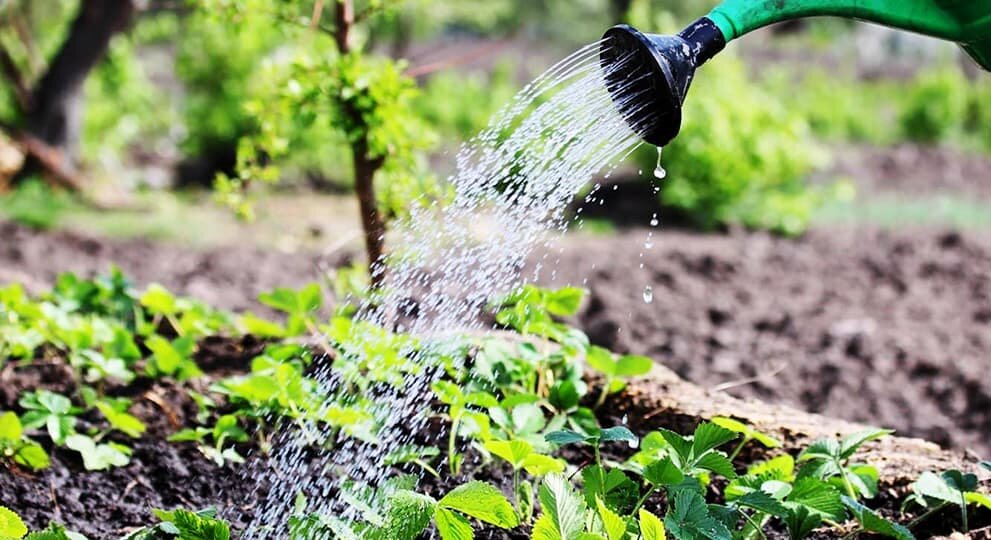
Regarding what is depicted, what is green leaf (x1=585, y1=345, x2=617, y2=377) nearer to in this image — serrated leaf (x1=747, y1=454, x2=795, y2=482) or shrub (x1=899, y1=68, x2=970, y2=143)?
serrated leaf (x1=747, y1=454, x2=795, y2=482)

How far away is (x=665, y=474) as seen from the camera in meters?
1.82

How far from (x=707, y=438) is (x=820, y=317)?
132 inches

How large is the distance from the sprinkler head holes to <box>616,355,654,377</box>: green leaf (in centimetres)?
53

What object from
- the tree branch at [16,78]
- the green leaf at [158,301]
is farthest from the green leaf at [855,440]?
the tree branch at [16,78]

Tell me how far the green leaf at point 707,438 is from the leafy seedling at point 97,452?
113 centimetres

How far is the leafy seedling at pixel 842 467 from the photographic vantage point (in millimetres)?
2043

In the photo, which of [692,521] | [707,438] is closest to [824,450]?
[707,438]

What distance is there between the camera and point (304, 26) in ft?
10.4

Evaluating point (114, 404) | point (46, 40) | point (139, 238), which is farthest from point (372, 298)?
point (46, 40)

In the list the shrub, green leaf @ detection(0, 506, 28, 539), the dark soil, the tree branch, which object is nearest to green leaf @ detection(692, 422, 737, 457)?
the dark soil

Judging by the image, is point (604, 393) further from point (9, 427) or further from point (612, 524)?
point (9, 427)

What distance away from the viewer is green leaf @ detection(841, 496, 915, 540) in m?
1.82

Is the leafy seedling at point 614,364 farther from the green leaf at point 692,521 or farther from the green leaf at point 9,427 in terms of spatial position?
the green leaf at point 9,427

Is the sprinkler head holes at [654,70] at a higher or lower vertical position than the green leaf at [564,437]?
higher
